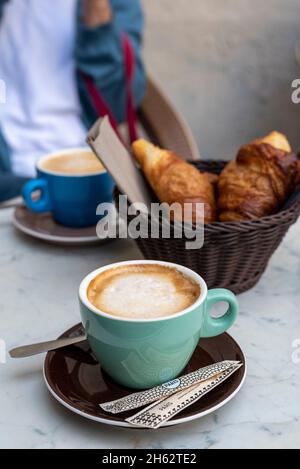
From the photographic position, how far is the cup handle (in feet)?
1.88

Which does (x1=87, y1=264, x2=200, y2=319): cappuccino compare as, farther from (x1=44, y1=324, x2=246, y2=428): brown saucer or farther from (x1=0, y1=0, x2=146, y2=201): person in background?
(x1=0, y1=0, x2=146, y2=201): person in background

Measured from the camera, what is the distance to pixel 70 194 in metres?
0.90

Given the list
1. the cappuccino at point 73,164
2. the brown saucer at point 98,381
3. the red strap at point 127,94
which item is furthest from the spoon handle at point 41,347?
the red strap at point 127,94

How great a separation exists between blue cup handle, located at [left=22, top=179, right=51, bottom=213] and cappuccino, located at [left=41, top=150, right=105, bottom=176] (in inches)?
1.1

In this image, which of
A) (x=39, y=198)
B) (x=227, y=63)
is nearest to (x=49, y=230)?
(x=39, y=198)

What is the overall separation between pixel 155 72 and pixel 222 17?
295 mm

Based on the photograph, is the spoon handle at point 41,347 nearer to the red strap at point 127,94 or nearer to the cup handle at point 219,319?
the cup handle at point 219,319

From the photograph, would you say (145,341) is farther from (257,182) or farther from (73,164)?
(73,164)

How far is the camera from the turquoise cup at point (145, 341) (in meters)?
0.52

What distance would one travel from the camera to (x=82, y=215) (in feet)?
3.02

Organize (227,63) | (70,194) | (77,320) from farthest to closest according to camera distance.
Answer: (227,63) → (70,194) → (77,320)

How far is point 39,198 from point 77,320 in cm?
28

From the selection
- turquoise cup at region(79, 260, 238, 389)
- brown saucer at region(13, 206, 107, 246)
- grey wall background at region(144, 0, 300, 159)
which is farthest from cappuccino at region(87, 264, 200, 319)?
grey wall background at region(144, 0, 300, 159)
